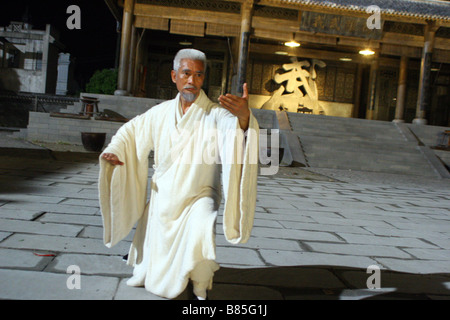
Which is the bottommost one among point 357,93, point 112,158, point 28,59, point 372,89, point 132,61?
point 112,158

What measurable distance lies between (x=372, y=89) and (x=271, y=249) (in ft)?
52.4

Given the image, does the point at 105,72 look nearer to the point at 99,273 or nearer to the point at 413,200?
the point at 413,200

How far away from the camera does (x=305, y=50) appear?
56.7ft

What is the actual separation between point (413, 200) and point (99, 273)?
5.59m

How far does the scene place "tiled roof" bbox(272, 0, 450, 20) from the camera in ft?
43.0

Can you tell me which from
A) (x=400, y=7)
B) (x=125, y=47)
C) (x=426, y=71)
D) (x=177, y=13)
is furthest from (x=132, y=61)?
(x=426, y=71)

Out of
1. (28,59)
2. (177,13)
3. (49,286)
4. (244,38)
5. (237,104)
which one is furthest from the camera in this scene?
(28,59)

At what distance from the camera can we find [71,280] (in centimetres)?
231

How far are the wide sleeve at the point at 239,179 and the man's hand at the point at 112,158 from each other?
0.62 m

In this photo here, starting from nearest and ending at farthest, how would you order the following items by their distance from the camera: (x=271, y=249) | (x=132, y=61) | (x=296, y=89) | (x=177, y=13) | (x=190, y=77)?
(x=190, y=77) < (x=271, y=249) < (x=177, y=13) < (x=132, y=61) < (x=296, y=89)

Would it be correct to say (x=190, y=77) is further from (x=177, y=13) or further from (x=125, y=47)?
(x=177, y=13)

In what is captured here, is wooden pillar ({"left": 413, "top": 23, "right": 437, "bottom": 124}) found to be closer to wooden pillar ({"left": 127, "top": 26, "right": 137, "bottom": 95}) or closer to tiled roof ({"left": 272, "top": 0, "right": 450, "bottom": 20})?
tiled roof ({"left": 272, "top": 0, "right": 450, "bottom": 20})

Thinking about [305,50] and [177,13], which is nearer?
[177,13]

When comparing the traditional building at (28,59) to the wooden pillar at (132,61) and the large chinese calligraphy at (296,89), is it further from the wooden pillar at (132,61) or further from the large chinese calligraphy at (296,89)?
the large chinese calligraphy at (296,89)
